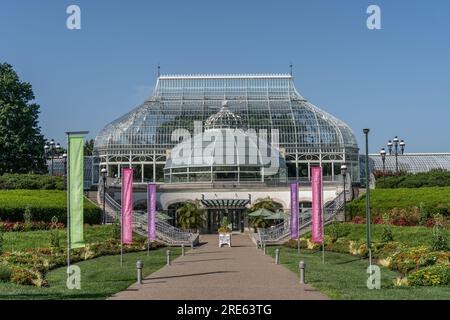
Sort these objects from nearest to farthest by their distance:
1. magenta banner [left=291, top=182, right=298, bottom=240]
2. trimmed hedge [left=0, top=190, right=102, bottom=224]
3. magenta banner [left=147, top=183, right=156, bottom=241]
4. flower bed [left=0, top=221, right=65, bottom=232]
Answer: magenta banner [left=147, top=183, right=156, bottom=241] < magenta banner [left=291, top=182, right=298, bottom=240] < flower bed [left=0, top=221, right=65, bottom=232] < trimmed hedge [left=0, top=190, right=102, bottom=224]

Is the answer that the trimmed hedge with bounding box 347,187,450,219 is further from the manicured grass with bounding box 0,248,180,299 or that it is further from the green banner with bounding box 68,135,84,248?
the green banner with bounding box 68,135,84,248

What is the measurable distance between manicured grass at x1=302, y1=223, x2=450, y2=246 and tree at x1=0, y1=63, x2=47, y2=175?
3138 cm

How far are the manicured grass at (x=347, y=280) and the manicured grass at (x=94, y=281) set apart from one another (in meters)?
6.27

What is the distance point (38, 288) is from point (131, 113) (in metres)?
58.1

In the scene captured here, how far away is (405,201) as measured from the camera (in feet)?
166

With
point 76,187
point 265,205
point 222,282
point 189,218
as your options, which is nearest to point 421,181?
point 265,205

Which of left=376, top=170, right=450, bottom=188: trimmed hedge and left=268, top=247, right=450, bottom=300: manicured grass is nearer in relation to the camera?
left=268, top=247, right=450, bottom=300: manicured grass

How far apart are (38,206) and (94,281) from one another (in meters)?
24.9

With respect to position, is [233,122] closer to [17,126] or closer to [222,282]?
[17,126]

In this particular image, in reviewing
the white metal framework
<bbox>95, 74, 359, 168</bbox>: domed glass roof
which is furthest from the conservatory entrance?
the white metal framework

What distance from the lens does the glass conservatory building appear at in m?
67.2

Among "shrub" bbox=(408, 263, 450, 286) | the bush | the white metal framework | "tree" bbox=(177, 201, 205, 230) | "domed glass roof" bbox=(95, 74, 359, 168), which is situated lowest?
"tree" bbox=(177, 201, 205, 230)
